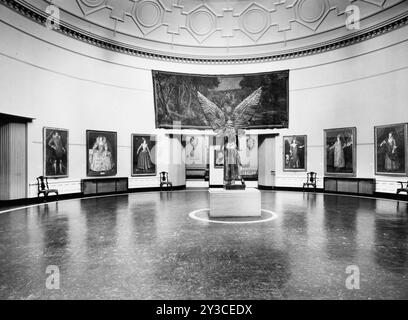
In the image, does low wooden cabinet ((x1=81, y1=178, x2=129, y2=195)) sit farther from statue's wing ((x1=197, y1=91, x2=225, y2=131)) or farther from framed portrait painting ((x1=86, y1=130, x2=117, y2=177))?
statue's wing ((x1=197, y1=91, x2=225, y2=131))

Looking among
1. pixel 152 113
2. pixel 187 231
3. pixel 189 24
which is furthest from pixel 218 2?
pixel 187 231

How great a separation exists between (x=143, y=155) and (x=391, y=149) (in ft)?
43.5

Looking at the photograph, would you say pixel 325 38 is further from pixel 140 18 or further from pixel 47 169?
pixel 47 169

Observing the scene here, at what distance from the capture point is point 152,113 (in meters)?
16.7

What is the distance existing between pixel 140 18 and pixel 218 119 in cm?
1042

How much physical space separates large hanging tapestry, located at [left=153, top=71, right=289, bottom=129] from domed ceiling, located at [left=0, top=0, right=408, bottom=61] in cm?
153

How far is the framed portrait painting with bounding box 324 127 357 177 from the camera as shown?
14.4 m

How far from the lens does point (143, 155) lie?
16219 millimetres

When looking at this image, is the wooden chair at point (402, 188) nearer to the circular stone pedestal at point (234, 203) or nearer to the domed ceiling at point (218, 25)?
the circular stone pedestal at point (234, 203)

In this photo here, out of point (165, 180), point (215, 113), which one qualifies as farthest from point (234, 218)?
point (165, 180)

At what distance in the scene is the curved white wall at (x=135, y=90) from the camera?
1136 cm

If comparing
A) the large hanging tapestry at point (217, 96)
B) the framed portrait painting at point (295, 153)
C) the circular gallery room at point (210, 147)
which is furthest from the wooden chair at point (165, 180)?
the framed portrait painting at point (295, 153)

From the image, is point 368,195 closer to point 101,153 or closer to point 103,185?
point 103,185

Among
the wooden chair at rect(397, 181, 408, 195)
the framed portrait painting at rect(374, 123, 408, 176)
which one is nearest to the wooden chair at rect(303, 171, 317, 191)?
the framed portrait painting at rect(374, 123, 408, 176)
